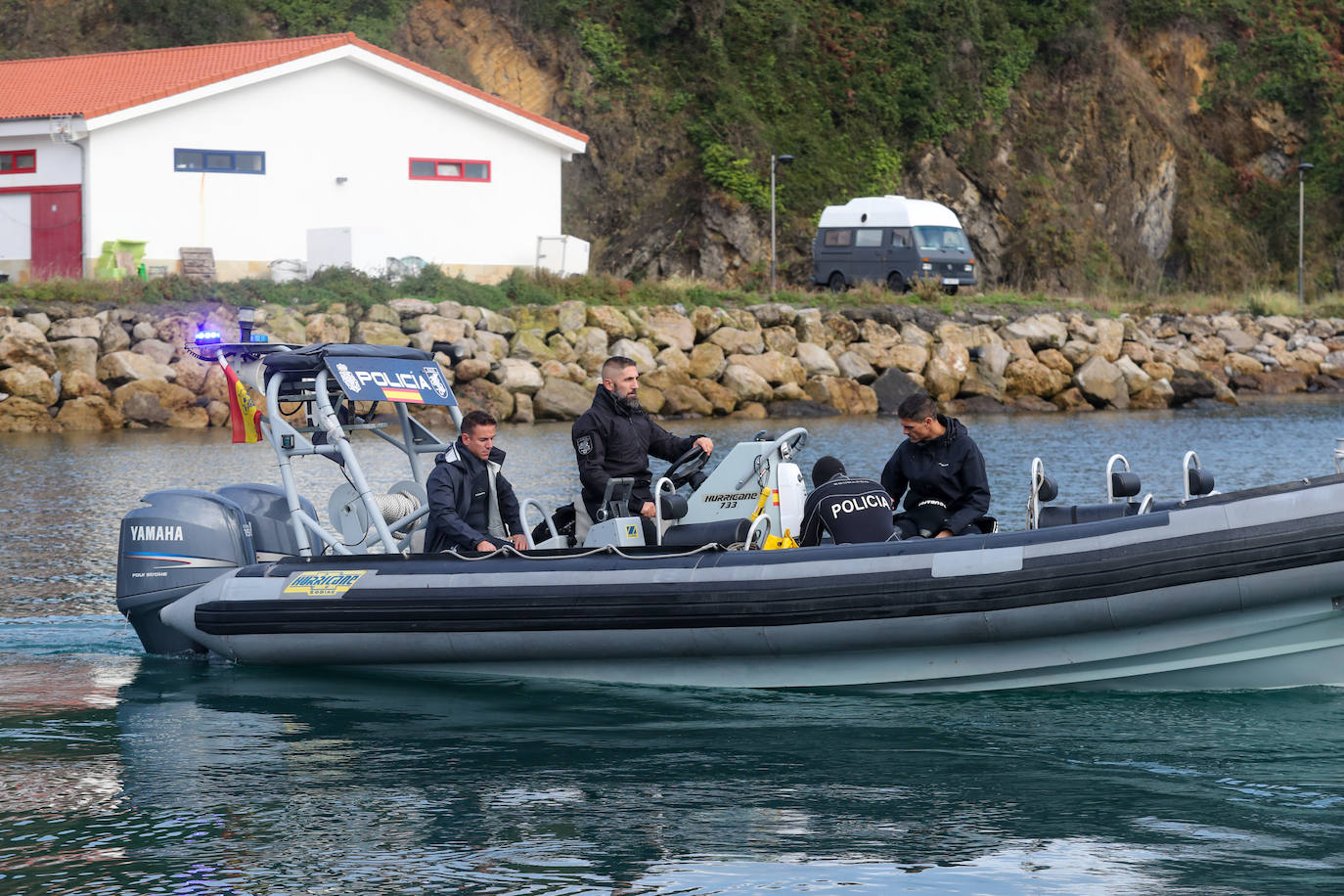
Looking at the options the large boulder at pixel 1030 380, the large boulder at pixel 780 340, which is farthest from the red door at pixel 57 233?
the large boulder at pixel 1030 380

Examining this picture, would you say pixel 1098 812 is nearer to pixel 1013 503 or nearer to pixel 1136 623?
pixel 1136 623

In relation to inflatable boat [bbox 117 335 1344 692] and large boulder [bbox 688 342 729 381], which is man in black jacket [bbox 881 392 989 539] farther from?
large boulder [bbox 688 342 729 381]

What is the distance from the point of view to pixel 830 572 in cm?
714

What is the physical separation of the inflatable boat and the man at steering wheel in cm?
18

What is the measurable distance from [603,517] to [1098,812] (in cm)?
343

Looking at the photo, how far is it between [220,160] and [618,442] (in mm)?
21713

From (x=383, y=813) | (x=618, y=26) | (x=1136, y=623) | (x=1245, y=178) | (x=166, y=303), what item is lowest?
(x=383, y=813)

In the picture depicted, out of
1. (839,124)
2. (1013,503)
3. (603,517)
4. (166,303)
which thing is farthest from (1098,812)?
(839,124)

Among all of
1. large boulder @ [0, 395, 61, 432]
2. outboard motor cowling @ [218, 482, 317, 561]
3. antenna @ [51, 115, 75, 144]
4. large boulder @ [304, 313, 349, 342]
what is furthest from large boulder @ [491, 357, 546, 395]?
outboard motor cowling @ [218, 482, 317, 561]

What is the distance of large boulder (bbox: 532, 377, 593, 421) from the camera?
82.3 ft

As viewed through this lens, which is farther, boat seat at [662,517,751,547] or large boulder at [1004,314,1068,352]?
large boulder at [1004,314,1068,352]

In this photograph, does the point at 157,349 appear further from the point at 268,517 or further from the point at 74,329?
the point at 268,517

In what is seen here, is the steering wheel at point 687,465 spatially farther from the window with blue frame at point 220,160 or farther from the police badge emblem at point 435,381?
the window with blue frame at point 220,160

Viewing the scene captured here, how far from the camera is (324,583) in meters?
8.05
